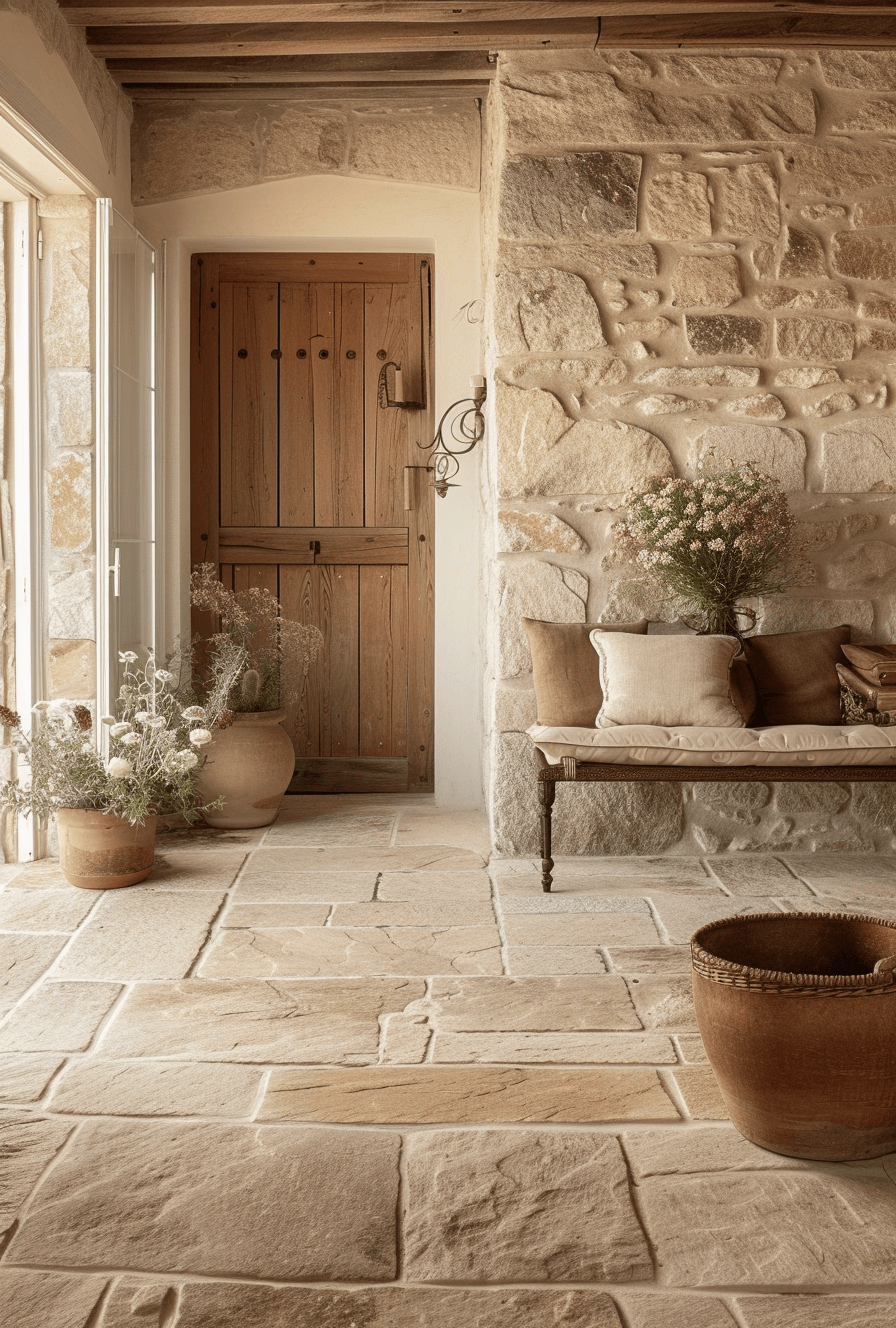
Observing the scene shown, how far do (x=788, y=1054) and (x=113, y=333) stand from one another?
3170 millimetres

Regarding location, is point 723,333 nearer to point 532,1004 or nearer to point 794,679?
point 794,679

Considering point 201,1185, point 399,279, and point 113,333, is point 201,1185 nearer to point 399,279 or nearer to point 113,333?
point 113,333

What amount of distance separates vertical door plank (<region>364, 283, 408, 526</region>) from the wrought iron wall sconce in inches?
7.5

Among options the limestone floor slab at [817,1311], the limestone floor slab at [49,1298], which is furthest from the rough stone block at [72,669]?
the limestone floor slab at [817,1311]

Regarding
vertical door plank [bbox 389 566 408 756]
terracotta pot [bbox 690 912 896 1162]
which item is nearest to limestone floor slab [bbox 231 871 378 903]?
vertical door plank [bbox 389 566 408 756]

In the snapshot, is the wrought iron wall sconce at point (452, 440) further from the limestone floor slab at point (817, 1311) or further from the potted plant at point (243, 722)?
the limestone floor slab at point (817, 1311)

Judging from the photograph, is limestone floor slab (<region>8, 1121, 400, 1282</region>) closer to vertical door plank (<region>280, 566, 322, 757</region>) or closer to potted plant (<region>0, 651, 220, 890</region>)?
potted plant (<region>0, 651, 220, 890</region>)

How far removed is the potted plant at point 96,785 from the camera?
344 cm

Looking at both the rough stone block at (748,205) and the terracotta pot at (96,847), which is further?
the rough stone block at (748,205)

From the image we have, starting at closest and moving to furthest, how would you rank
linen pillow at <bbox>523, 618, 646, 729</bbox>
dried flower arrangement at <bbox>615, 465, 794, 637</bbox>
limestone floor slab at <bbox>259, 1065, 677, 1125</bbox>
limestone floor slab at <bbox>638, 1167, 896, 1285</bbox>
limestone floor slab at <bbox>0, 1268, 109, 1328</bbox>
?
1. limestone floor slab at <bbox>0, 1268, 109, 1328</bbox>
2. limestone floor slab at <bbox>638, 1167, 896, 1285</bbox>
3. limestone floor slab at <bbox>259, 1065, 677, 1125</bbox>
4. dried flower arrangement at <bbox>615, 465, 794, 637</bbox>
5. linen pillow at <bbox>523, 618, 646, 729</bbox>

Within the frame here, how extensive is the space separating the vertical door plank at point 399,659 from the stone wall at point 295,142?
1606 mm

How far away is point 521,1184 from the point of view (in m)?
1.79

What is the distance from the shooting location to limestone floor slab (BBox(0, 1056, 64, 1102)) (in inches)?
82.4

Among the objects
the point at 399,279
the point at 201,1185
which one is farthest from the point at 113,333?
the point at 201,1185
